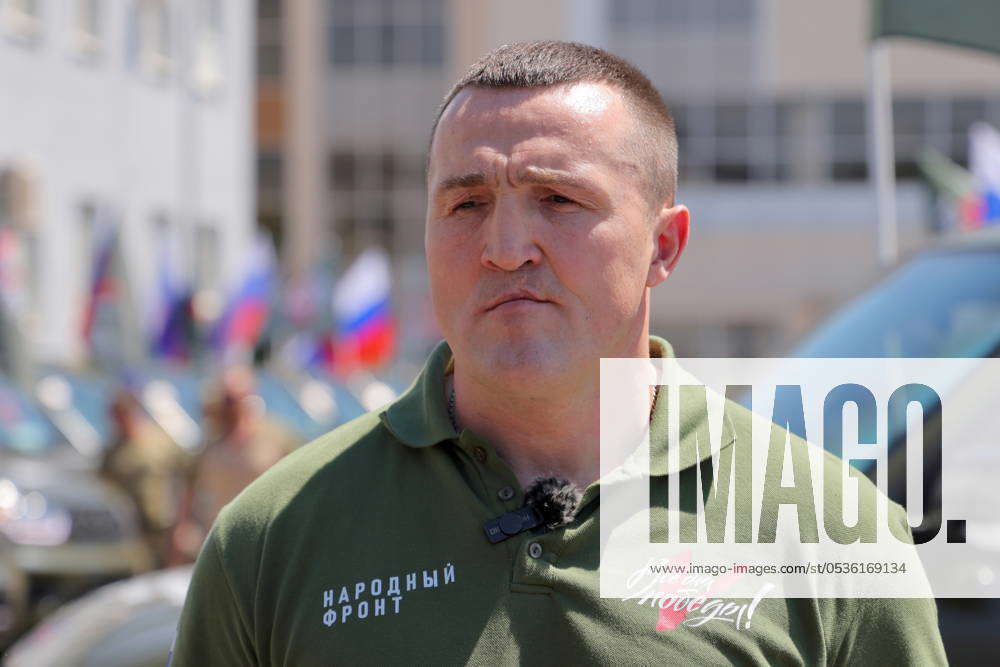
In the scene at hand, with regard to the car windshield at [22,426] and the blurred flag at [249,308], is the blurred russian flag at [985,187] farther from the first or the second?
the blurred flag at [249,308]

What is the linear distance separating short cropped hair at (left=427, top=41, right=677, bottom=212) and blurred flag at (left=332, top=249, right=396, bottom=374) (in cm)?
2455

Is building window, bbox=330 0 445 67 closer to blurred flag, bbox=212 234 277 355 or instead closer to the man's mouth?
blurred flag, bbox=212 234 277 355

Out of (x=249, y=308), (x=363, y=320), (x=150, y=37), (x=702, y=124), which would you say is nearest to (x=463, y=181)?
(x=249, y=308)

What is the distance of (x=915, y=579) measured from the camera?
250 cm

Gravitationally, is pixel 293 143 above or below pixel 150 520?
above

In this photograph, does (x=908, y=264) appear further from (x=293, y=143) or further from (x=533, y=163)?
(x=293, y=143)

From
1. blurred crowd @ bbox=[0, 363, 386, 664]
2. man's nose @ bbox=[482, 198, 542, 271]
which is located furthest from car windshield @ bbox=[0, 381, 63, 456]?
man's nose @ bbox=[482, 198, 542, 271]

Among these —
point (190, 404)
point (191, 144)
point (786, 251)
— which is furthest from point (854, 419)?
point (786, 251)

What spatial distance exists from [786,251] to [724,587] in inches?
1810

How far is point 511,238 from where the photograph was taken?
2465 mm

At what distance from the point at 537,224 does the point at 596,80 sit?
230 mm

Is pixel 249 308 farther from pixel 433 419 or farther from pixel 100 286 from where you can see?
pixel 433 419

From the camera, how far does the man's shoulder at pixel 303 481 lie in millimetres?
2520

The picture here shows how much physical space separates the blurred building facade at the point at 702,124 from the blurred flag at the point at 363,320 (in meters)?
15.4
